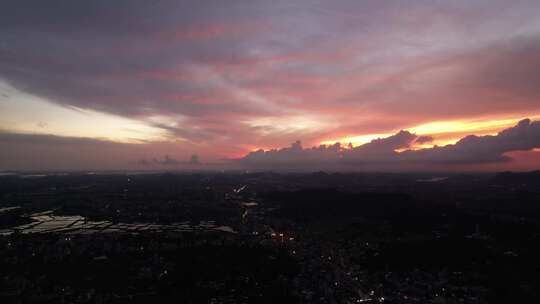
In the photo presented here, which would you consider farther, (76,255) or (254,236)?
(254,236)

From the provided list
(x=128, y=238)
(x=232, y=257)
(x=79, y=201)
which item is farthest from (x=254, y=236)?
(x=79, y=201)

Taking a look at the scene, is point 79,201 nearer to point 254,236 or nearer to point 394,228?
point 254,236

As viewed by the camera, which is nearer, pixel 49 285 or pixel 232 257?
pixel 49 285

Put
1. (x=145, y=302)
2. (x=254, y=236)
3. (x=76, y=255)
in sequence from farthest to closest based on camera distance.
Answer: (x=254, y=236)
(x=76, y=255)
(x=145, y=302)

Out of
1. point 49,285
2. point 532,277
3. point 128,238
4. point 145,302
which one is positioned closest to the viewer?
point 145,302

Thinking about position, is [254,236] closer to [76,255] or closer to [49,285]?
[76,255]

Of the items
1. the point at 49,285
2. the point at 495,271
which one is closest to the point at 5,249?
the point at 49,285
